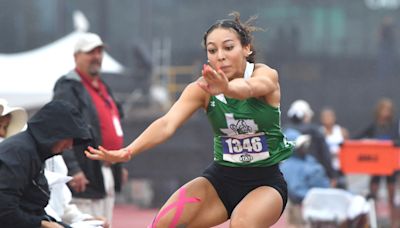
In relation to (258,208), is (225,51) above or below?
above

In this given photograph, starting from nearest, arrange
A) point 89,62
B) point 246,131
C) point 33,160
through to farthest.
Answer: point 33,160 → point 246,131 → point 89,62

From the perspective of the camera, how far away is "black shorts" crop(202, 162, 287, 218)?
7180 mm

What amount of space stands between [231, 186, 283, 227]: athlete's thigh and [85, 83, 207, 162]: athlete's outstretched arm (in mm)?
604

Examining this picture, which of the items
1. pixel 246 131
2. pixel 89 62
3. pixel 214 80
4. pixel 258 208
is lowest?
pixel 258 208

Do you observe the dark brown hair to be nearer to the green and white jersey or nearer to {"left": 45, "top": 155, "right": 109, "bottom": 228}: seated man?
the green and white jersey

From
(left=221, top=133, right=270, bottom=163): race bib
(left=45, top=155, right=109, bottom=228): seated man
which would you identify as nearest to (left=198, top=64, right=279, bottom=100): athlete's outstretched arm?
(left=221, top=133, right=270, bottom=163): race bib

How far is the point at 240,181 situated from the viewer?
7.19 metres

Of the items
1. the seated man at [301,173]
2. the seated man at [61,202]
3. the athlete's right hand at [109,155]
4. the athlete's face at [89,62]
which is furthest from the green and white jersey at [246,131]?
the seated man at [301,173]

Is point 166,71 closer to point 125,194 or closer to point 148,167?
point 125,194

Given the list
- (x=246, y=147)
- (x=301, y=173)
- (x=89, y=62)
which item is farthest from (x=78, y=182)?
(x=301, y=173)

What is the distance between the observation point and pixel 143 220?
17.2 meters

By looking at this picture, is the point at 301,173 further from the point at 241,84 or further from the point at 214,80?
the point at 214,80

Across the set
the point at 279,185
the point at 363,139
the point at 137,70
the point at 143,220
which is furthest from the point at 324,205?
the point at 137,70

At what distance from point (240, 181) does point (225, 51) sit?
81cm
